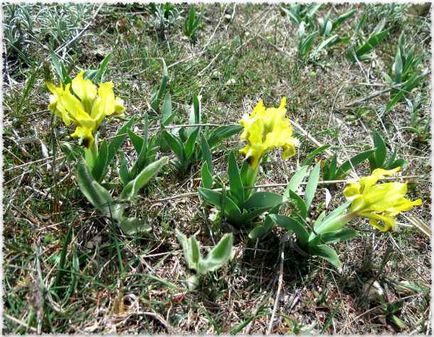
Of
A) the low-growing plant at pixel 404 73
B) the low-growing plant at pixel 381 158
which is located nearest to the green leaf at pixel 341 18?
the low-growing plant at pixel 404 73

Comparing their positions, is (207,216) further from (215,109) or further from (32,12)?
(32,12)

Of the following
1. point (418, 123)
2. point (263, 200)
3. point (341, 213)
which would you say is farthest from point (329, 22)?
point (263, 200)

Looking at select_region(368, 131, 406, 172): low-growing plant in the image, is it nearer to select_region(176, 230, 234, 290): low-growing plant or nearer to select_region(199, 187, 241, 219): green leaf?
select_region(199, 187, 241, 219): green leaf

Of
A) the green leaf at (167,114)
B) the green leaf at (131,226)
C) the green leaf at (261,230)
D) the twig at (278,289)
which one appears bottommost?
the twig at (278,289)

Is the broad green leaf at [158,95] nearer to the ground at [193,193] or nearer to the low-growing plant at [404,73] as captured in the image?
the ground at [193,193]

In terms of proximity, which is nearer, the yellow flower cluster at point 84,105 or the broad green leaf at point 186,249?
the yellow flower cluster at point 84,105

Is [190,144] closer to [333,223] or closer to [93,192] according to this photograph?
[93,192]

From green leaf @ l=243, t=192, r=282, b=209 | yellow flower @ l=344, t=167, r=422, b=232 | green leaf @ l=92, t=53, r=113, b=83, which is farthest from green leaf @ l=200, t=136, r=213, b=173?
green leaf @ l=92, t=53, r=113, b=83
